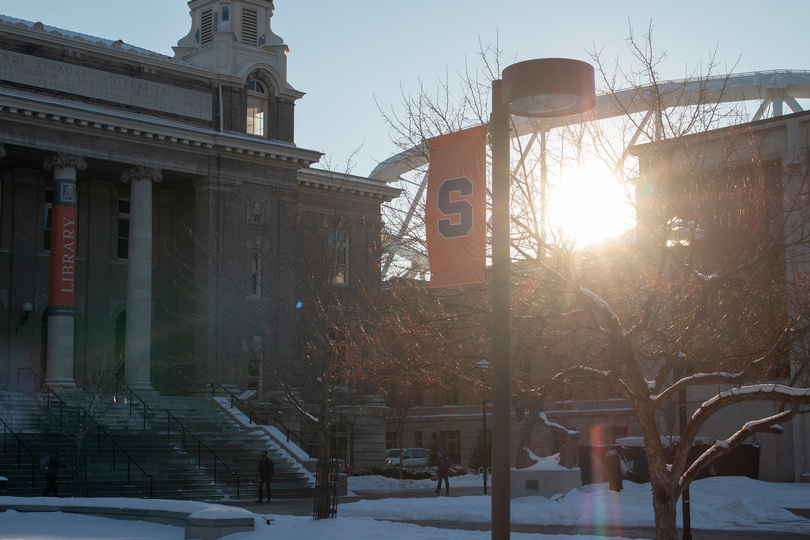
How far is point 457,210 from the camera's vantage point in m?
9.34

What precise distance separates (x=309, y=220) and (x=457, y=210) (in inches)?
1218

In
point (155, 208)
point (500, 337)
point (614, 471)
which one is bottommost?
point (614, 471)

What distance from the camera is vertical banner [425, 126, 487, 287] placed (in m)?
9.27

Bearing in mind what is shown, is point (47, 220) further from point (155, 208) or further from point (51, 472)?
point (51, 472)

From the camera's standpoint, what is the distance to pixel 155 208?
41906 mm

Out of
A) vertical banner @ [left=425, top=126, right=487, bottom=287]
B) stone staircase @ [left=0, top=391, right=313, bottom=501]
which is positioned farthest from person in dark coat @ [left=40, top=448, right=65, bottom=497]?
vertical banner @ [left=425, top=126, right=487, bottom=287]

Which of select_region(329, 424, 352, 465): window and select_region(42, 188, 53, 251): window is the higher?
select_region(42, 188, 53, 251): window

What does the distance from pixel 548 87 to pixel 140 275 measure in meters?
31.1

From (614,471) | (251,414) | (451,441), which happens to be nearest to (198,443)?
(251,414)

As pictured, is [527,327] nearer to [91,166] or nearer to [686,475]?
[686,475]

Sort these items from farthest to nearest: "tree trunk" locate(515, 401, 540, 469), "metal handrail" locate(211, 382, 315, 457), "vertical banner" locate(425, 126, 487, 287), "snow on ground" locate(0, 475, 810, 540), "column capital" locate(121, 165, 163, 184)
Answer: "column capital" locate(121, 165, 163, 184)
"metal handrail" locate(211, 382, 315, 457)
"tree trunk" locate(515, 401, 540, 469)
"snow on ground" locate(0, 475, 810, 540)
"vertical banner" locate(425, 126, 487, 287)

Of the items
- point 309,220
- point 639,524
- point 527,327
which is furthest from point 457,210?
point 309,220

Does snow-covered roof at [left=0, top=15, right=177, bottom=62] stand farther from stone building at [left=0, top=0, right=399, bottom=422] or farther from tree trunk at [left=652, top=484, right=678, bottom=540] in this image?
tree trunk at [left=652, top=484, right=678, bottom=540]

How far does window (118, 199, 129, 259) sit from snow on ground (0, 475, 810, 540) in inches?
753
